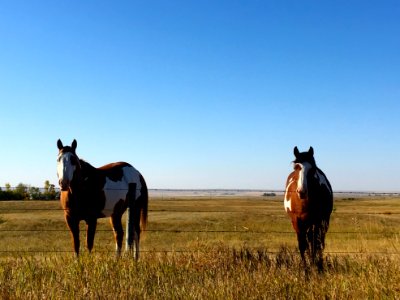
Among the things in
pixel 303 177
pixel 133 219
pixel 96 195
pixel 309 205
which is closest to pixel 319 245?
pixel 309 205

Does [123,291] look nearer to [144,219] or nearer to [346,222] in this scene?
[144,219]

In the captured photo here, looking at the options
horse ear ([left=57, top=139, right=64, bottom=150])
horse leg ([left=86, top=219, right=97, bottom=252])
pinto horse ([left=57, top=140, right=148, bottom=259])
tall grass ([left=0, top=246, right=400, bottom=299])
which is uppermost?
horse ear ([left=57, top=139, right=64, bottom=150])

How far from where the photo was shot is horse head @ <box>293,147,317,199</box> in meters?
7.27

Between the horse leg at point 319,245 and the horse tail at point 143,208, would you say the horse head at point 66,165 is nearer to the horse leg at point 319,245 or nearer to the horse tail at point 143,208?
the horse tail at point 143,208

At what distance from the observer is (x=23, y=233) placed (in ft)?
63.3

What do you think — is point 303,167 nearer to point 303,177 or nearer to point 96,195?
point 303,177

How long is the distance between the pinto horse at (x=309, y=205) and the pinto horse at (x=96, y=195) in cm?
305

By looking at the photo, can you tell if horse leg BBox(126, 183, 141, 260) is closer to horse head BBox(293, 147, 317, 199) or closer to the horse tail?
the horse tail

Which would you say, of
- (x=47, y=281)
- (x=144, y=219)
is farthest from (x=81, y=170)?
(x=47, y=281)

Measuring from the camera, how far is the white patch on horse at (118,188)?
8.47 m

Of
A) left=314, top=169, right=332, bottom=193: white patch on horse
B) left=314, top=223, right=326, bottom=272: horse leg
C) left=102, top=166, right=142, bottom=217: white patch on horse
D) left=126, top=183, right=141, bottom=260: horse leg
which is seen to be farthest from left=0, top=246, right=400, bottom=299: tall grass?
left=102, top=166, right=142, bottom=217: white patch on horse

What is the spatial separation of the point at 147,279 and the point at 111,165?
461cm

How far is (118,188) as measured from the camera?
886 cm

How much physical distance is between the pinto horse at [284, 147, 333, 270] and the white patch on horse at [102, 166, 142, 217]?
3.39 meters
